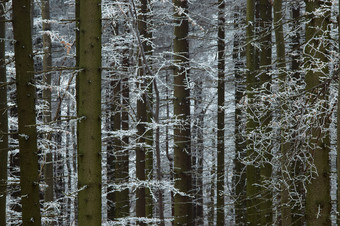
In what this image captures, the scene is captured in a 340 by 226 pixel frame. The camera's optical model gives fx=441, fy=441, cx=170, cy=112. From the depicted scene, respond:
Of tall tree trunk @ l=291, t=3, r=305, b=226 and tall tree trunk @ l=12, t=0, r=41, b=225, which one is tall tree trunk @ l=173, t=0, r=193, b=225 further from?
tall tree trunk @ l=12, t=0, r=41, b=225

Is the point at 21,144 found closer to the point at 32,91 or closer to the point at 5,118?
the point at 32,91

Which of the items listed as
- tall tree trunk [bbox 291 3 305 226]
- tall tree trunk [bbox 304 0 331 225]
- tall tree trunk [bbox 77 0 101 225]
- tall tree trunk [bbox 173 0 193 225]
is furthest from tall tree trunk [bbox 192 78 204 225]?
tall tree trunk [bbox 77 0 101 225]

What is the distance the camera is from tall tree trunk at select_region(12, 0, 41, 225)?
6195 millimetres

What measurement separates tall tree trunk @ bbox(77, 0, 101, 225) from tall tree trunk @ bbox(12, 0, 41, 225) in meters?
0.77

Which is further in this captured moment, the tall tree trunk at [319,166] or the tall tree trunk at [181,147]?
the tall tree trunk at [181,147]

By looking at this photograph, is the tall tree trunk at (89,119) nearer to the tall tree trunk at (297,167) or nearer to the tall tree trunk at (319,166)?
the tall tree trunk at (297,167)

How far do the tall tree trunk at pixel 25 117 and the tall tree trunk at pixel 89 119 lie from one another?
2.53 ft

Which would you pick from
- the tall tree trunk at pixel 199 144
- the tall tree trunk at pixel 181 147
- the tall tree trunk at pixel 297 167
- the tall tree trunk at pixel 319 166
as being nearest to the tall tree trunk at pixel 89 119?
the tall tree trunk at pixel 297 167

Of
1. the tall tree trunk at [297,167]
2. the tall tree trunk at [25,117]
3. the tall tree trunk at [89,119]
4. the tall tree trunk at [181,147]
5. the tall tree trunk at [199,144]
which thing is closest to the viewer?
the tall tree trunk at [89,119]

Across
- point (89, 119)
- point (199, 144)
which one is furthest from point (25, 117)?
point (199, 144)

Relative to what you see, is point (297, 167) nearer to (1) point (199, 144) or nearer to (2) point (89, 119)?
(1) point (199, 144)

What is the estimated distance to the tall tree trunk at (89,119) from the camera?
590 cm

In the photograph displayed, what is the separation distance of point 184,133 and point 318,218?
4.51m

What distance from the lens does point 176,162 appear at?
34.9ft
